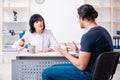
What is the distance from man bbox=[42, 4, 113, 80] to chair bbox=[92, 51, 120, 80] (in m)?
0.08

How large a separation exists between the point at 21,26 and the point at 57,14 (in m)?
0.91

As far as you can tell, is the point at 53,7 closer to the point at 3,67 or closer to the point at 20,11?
the point at 20,11

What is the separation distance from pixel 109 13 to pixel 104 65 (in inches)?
163

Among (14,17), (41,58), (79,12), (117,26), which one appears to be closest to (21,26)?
(14,17)

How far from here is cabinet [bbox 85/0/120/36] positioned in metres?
5.98

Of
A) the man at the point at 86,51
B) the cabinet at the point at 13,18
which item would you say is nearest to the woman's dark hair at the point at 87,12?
the man at the point at 86,51

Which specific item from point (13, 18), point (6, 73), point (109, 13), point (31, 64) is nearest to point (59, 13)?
point (13, 18)

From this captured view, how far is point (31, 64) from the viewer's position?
A: 3006 mm

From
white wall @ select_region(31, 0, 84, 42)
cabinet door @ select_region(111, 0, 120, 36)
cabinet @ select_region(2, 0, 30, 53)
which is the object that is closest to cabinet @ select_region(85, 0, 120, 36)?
cabinet door @ select_region(111, 0, 120, 36)

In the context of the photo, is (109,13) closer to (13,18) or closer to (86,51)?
(13,18)

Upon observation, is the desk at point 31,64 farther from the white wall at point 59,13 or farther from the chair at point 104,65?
the white wall at point 59,13

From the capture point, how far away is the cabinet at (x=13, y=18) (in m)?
5.98

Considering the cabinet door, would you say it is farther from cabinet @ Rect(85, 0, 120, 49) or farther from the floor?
the floor

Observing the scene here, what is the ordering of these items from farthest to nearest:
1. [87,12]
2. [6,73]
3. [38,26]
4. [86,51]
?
[6,73]
[38,26]
[87,12]
[86,51]
